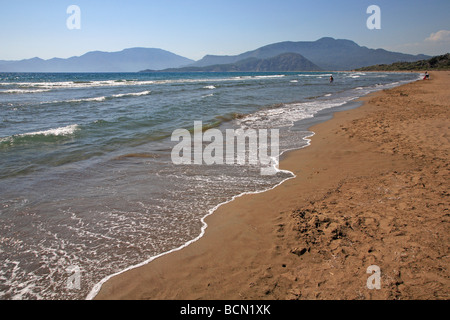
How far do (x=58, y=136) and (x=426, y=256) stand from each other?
1162 cm

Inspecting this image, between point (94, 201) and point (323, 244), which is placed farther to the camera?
point (94, 201)

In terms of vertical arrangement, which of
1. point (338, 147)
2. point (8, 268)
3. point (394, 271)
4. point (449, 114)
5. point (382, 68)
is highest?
point (382, 68)

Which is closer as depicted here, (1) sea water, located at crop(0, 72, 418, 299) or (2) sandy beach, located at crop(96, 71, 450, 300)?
(2) sandy beach, located at crop(96, 71, 450, 300)

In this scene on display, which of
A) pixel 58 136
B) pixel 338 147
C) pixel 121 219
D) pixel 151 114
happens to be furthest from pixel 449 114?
pixel 58 136

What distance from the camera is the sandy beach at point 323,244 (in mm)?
2732

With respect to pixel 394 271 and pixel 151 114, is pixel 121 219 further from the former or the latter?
pixel 151 114

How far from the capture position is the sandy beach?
2.73m

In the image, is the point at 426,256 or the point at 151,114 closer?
the point at 426,256

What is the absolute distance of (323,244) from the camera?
11.1 feet

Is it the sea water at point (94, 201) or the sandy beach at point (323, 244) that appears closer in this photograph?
the sandy beach at point (323, 244)

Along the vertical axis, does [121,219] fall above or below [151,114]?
below

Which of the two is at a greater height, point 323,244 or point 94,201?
point 94,201
